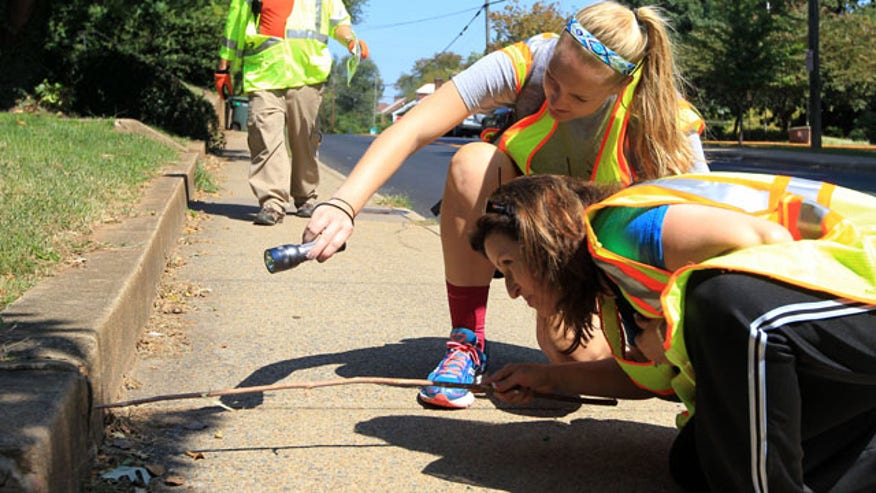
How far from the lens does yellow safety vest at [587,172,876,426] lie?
2192 millimetres

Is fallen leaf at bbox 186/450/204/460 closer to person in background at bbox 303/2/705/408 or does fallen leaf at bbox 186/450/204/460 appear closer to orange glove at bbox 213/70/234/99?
person in background at bbox 303/2/705/408

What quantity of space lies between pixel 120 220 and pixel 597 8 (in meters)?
2.87

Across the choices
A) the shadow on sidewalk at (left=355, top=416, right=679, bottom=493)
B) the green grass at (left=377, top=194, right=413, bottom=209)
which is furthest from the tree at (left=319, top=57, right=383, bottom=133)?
the shadow on sidewalk at (left=355, top=416, right=679, bottom=493)

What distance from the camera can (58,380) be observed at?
97.4 inches

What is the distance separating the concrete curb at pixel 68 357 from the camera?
2.12m

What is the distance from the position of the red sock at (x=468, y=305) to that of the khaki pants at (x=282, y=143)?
3778 mm

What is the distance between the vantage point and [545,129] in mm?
3412

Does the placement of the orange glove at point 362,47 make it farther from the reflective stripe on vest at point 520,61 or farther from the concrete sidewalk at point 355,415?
the reflective stripe on vest at point 520,61

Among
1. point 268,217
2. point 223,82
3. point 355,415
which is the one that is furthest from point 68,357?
point 223,82

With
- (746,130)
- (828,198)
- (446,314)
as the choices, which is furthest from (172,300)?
(746,130)

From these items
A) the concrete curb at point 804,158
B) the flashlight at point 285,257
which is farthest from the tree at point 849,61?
the flashlight at point 285,257

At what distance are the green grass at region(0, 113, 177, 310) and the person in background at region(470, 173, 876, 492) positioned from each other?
5.87 ft

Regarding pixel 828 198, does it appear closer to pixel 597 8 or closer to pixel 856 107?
pixel 597 8

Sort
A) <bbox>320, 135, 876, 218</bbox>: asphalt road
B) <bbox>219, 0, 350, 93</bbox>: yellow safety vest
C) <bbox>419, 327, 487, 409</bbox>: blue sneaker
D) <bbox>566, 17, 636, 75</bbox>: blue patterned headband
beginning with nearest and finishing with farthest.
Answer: <bbox>566, 17, 636, 75</bbox>: blue patterned headband < <bbox>419, 327, 487, 409</bbox>: blue sneaker < <bbox>219, 0, 350, 93</bbox>: yellow safety vest < <bbox>320, 135, 876, 218</bbox>: asphalt road
